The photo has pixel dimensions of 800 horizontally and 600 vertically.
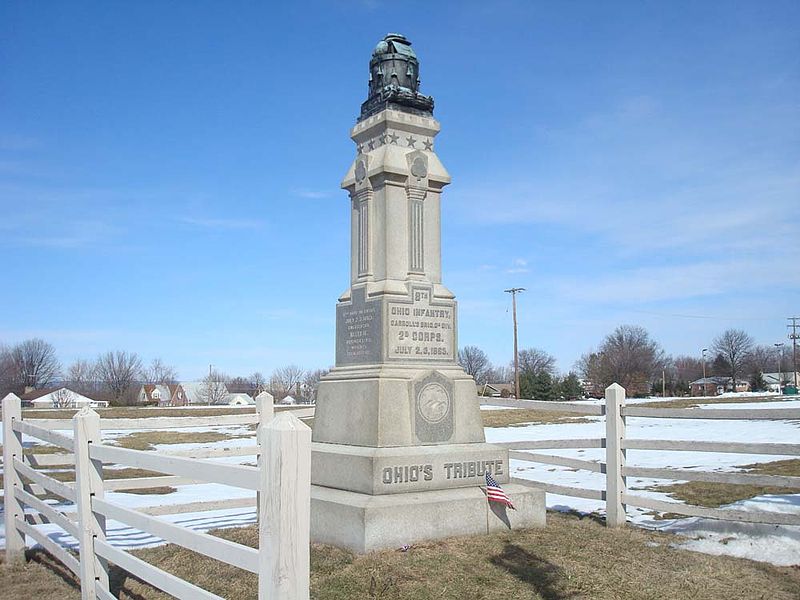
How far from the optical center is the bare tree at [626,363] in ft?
296

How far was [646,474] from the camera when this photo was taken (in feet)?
26.8

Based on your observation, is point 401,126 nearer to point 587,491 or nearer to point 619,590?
point 587,491

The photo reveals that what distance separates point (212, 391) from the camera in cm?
11806

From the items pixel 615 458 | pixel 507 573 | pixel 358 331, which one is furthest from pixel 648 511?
pixel 358 331

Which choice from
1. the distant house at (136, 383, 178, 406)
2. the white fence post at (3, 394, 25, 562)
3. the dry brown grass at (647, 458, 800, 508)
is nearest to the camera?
the white fence post at (3, 394, 25, 562)

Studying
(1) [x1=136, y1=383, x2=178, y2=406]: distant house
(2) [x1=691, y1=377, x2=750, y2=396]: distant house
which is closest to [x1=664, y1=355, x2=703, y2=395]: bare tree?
(2) [x1=691, y1=377, x2=750, y2=396]: distant house

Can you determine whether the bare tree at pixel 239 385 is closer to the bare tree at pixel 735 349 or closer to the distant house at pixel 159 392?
the distant house at pixel 159 392

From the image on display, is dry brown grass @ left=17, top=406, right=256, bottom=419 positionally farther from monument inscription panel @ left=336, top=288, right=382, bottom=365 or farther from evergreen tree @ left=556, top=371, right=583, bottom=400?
evergreen tree @ left=556, top=371, right=583, bottom=400

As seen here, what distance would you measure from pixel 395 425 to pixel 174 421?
261 centimetres

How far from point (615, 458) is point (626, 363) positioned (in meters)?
89.0

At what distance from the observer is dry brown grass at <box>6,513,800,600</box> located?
5.79 metres

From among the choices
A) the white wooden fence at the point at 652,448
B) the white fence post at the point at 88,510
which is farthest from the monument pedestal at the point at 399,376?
the white fence post at the point at 88,510

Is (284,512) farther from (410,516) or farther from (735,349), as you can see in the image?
(735,349)

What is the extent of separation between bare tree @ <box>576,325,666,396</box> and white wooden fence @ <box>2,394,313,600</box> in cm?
8309
